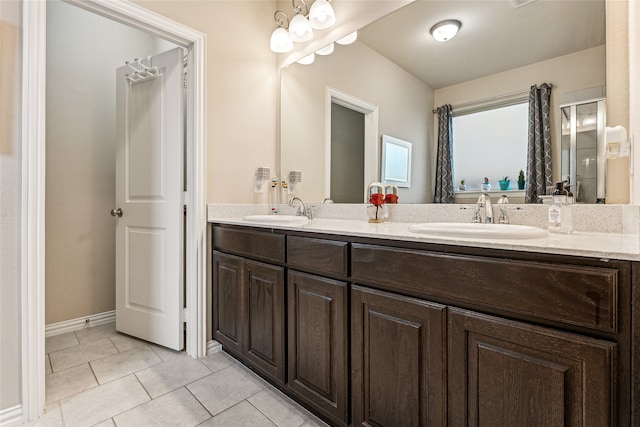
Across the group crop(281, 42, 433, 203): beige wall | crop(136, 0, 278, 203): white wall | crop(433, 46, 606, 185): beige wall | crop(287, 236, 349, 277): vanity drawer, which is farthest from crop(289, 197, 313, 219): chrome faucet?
crop(433, 46, 606, 185): beige wall

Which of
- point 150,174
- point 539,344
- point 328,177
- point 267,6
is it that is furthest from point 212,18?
point 539,344

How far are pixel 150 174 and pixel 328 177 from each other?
127 cm

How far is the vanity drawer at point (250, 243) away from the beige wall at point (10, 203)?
0.93 meters

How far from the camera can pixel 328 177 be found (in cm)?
215

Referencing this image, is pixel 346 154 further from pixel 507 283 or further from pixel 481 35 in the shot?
pixel 507 283

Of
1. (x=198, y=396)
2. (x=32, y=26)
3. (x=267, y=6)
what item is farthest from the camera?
(x=267, y=6)

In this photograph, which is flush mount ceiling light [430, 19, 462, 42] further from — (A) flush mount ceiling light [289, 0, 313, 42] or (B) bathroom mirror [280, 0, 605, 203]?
(A) flush mount ceiling light [289, 0, 313, 42]

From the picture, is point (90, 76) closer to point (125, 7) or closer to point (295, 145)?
point (125, 7)

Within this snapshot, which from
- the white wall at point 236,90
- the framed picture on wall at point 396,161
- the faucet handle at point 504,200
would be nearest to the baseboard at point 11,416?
the white wall at point 236,90

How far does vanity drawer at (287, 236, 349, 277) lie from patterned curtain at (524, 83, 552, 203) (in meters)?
0.85

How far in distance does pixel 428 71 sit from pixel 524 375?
4.80 feet

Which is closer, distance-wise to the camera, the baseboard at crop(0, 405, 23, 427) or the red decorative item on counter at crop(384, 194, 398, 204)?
the baseboard at crop(0, 405, 23, 427)

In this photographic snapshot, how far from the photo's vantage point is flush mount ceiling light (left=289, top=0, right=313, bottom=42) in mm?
2096

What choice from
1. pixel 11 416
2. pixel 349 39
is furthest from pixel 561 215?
pixel 11 416
